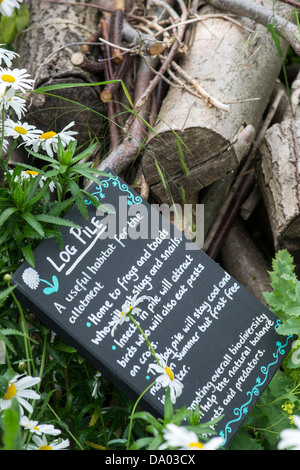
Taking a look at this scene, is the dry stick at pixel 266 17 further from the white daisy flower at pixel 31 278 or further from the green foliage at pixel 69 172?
the white daisy flower at pixel 31 278

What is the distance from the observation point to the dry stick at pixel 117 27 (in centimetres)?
249

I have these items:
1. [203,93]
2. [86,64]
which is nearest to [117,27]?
[86,64]

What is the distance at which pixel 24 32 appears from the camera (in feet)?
9.09

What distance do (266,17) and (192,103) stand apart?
0.63 meters

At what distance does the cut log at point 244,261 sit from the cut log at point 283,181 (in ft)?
0.65

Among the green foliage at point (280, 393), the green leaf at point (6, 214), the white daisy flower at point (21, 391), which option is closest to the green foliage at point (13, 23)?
the green leaf at point (6, 214)

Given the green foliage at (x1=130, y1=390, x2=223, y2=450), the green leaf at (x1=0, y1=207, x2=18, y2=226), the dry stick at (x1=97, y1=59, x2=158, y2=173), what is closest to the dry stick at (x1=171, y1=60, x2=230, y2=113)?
the dry stick at (x1=97, y1=59, x2=158, y2=173)

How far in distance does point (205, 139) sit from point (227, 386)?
995mm

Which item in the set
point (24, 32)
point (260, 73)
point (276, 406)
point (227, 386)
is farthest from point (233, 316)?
point (24, 32)

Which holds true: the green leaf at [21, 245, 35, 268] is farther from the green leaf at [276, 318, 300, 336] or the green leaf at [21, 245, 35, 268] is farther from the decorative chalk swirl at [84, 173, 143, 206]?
the green leaf at [276, 318, 300, 336]

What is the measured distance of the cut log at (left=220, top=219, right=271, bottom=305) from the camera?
249cm

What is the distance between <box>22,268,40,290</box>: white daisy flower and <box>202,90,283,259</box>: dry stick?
117cm

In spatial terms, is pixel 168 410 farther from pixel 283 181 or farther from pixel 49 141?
pixel 283 181

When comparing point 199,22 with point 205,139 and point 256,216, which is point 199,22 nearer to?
point 205,139
